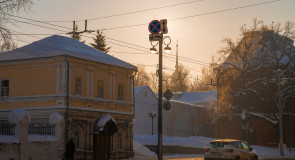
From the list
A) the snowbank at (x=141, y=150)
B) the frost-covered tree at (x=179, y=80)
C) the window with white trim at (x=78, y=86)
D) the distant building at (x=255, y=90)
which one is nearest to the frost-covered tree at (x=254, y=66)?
the distant building at (x=255, y=90)

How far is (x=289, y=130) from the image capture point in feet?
199

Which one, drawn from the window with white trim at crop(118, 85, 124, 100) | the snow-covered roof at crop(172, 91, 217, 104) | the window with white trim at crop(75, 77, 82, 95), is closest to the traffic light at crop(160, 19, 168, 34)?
the window with white trim at crop(75, 77, 82, 95)

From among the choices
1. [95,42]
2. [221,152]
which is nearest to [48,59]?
[221,152]

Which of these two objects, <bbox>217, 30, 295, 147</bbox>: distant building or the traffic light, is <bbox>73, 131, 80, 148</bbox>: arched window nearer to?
the traffic light

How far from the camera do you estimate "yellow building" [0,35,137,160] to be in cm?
3025

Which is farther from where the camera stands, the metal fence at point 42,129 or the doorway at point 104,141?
the doorway at point 104,141

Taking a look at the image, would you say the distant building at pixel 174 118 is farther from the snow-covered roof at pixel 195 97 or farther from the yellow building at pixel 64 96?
the yellow building at pixel 64 96

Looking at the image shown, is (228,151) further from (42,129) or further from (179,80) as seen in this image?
(179,80)

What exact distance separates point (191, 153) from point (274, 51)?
16083mm

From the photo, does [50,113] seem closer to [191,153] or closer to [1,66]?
[1,66]

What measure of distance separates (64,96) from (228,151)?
11441 millimetres

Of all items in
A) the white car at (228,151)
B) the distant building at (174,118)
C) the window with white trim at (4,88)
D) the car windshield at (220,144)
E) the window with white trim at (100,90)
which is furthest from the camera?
the distant building at (174,118)

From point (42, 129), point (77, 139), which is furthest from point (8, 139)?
point (77, 139)

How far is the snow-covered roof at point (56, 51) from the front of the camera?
105 feet
